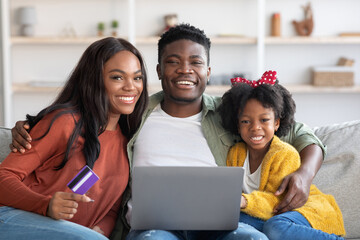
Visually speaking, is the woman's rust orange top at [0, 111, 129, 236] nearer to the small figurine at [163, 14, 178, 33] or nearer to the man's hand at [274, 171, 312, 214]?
the man's hand at [274, 171, 312, 214]

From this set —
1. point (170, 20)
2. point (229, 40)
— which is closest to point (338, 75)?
point (229, 40)

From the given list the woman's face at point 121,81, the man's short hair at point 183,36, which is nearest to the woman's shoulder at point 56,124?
the woman's face at point 121,81

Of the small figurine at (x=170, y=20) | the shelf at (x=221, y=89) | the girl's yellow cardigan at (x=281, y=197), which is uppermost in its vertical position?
the small figurine at (x=170, y=20)

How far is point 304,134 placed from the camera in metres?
2.02

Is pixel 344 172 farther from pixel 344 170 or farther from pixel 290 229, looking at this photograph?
pixel 290 229

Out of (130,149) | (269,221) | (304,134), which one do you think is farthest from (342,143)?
(130,149)

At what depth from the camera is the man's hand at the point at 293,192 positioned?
1757 mm

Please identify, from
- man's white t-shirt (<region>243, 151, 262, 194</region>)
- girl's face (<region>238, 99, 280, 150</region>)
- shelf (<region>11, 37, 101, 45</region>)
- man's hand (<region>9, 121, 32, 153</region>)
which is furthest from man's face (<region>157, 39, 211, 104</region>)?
shelf (<region>11, 37, 101, 45</region>)

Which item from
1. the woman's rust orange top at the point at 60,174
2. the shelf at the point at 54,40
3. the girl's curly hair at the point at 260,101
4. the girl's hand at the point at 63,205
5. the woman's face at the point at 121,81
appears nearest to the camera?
the girl's hand at the point at 63,205

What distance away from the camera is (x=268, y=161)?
73.1 inches

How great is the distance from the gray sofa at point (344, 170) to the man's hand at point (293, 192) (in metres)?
0.24

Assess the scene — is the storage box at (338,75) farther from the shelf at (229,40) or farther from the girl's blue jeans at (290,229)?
the girl's blue jeans at (290,229)

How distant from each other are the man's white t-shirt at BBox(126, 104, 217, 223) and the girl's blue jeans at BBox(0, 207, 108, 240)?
368 mm

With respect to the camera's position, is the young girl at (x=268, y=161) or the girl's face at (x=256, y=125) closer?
the young girl at (x=268, y=161)
